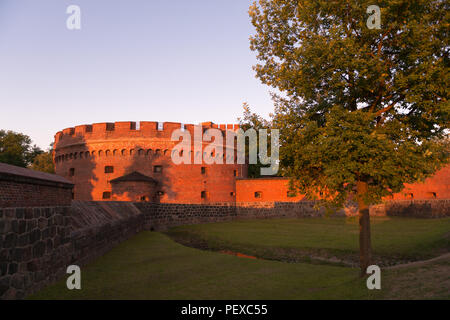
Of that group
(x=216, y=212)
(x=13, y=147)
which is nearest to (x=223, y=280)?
(x=216, y=212)

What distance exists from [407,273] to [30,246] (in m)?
7.45

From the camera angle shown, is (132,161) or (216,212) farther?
(132,161)

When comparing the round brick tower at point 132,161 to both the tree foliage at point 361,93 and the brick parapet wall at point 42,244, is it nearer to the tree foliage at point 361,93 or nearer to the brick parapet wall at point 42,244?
the brick parapet wall at point 42,244

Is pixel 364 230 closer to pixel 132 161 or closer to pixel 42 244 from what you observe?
pixel 42 244

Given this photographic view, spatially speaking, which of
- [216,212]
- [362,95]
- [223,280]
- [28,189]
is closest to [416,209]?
[216,212]

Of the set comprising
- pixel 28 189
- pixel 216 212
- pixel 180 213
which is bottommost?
pixel 216 212

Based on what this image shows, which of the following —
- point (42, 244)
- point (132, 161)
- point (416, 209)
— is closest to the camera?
point (42, 244)

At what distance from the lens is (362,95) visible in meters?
8.34

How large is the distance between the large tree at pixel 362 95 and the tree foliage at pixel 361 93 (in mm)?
24

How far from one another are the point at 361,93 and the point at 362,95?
12 centimetres

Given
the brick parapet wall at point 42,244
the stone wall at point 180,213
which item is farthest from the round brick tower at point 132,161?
the brick parapet wall at point 42,244

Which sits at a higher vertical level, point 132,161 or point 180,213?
point 132,161

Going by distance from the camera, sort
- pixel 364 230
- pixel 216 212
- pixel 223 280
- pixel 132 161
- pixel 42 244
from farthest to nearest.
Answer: pixel 132 161 → pixel 216 212 → pixel 364 230 → pixel 223 280 → pixel 42 244

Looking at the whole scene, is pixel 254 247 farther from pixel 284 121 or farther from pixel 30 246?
pixel 30 246
